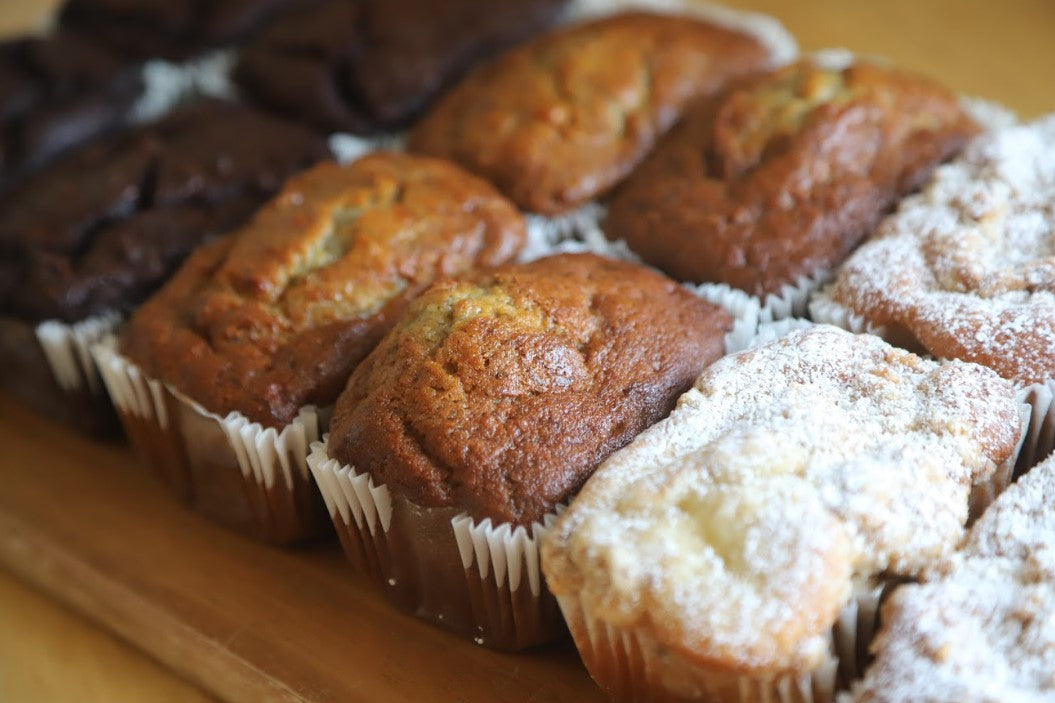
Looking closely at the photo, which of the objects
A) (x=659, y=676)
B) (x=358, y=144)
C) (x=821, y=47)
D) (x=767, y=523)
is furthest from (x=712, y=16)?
(x=659, y=676)

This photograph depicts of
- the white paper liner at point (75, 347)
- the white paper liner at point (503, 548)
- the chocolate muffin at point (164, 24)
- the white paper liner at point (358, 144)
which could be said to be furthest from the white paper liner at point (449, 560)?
the chocolate muffin at point (164, 24)

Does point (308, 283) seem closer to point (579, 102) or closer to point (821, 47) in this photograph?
point (579, 102)

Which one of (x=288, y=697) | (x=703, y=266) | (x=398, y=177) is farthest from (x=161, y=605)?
(x=703, y=266)

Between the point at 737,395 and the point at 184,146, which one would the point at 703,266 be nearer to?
the point at 737,395

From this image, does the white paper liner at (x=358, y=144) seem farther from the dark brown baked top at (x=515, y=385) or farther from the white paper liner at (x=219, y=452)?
the dark brown baked top at (x=515, y=385)

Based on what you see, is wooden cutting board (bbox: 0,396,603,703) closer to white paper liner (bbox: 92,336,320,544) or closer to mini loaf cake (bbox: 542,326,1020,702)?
white paper liner (bbox: 92,336,320,544)

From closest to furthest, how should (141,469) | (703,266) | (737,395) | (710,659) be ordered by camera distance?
(710,659) < (737,395) < (703,266) < (141,469)
